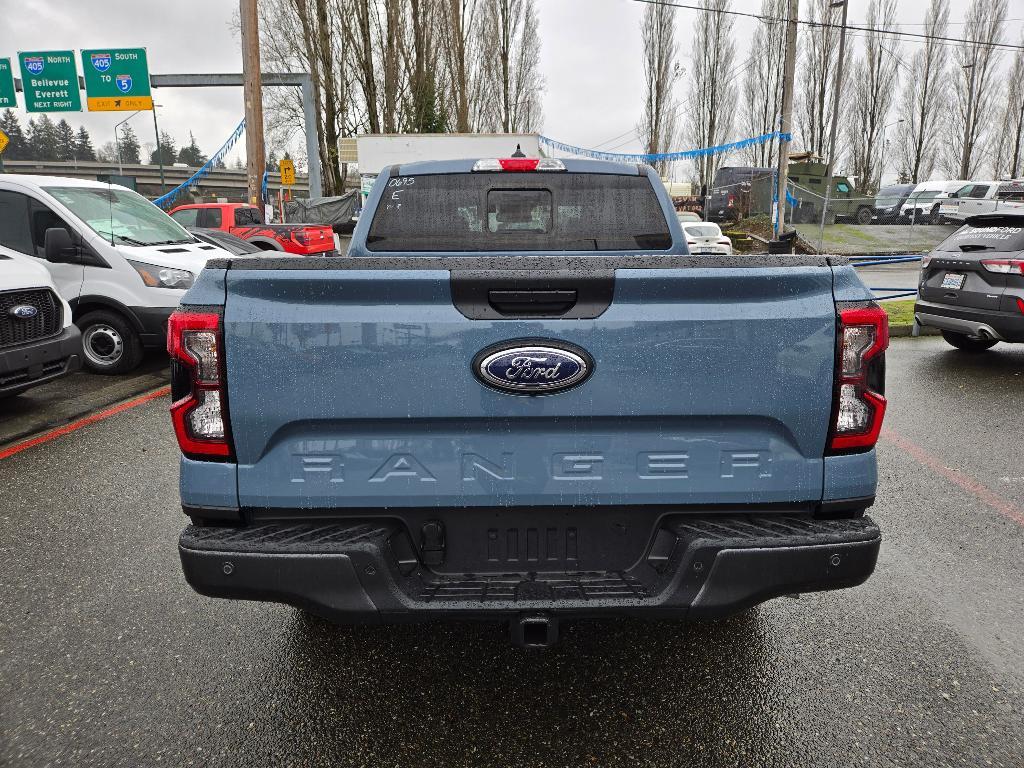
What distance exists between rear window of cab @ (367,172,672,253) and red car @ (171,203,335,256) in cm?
1238

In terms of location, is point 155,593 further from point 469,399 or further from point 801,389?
point 801,389

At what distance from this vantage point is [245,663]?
264cm

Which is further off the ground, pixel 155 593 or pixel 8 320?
pixel 8 320

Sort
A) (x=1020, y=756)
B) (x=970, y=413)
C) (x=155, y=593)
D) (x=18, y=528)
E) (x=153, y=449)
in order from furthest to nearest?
(x=970, y=413)
(x=153, y=449)
(x=18, y=528)
(x=155, y=593)
(x=1020, y=756)

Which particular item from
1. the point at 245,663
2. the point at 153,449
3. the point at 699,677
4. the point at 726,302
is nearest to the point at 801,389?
the point at 726,302

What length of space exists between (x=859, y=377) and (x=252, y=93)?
16593 millimetres

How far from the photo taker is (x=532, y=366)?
1.94 m

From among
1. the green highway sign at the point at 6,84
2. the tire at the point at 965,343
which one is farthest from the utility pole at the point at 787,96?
the green highway sign at the point at 6,84

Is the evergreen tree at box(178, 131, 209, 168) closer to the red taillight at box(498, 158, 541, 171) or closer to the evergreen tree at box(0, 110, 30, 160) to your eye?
the evergreen tree at box(0, 110, 30, 160)

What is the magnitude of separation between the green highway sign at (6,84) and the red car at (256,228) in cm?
1238

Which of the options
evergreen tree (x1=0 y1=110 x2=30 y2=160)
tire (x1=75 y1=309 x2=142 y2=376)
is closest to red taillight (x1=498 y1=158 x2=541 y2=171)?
tire (x1=75 y1=309 x2=142 y2=376)

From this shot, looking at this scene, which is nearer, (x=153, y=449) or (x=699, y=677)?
(x=699, y=677)

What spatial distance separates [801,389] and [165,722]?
7.45ft

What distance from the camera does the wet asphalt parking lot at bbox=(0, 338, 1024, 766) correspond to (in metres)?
2.20
